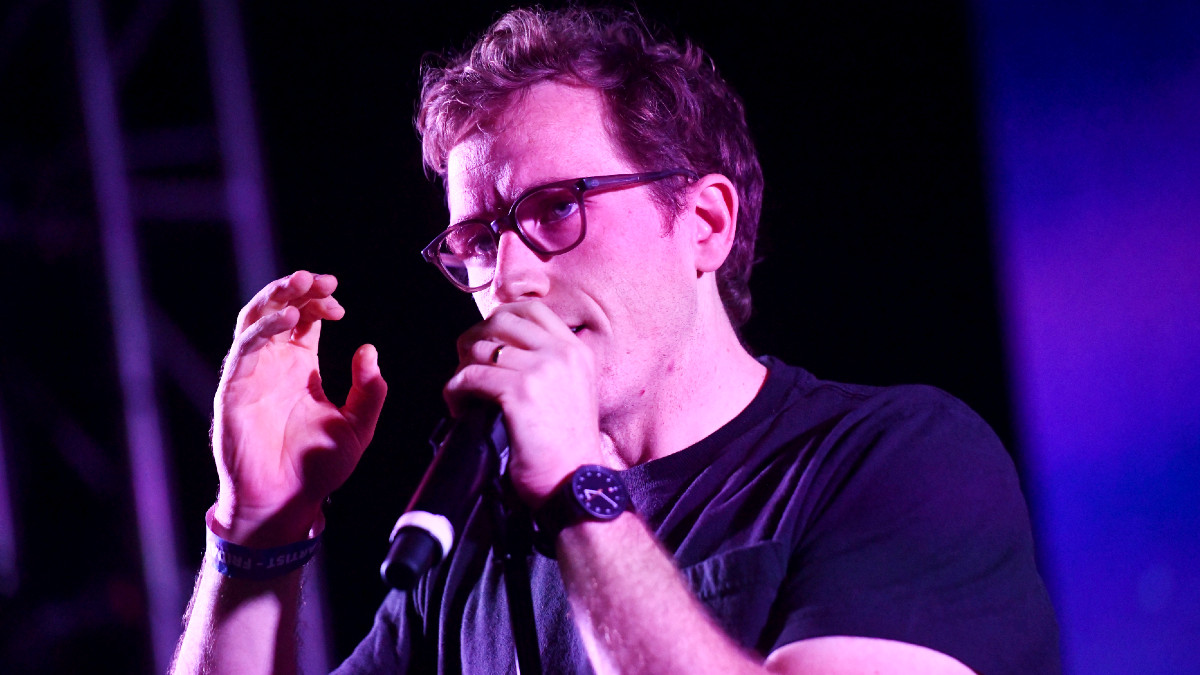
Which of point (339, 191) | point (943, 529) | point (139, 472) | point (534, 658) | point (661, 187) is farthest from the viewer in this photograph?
point (339, 191)

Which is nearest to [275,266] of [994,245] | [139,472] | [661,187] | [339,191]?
[339,191]

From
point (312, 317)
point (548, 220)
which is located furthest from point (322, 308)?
point (548, 220)

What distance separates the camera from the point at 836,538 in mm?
1257

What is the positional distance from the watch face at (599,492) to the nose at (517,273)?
443 mm

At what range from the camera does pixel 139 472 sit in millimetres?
3219

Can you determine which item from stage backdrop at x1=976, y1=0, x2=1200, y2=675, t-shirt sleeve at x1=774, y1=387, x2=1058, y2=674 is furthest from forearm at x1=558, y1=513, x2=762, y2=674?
stage backdrop at x1=976, y1=0, x2=1200, y2=675

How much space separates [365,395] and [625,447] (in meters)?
0.47

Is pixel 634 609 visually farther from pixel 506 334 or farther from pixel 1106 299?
pixel 1106 299

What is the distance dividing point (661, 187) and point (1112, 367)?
1055mm

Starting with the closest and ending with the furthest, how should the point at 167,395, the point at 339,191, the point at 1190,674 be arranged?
the point at 1190,674, the point at 339,191, the point at 167,395

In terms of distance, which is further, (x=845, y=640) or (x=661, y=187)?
(x=661, y=187)

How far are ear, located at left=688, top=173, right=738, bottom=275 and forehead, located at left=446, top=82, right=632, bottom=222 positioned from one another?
0.60 feet

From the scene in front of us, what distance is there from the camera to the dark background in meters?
2.33

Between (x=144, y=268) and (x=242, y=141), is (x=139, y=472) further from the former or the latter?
(x=242, y=141)
